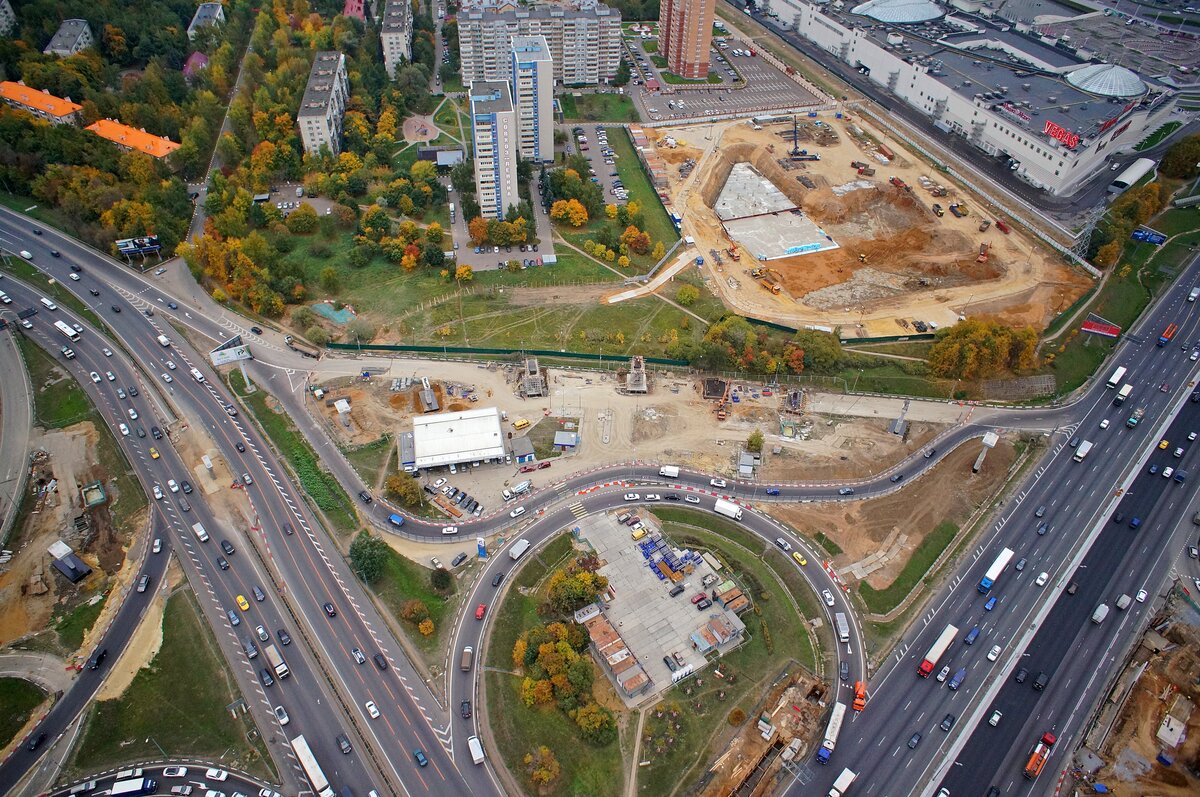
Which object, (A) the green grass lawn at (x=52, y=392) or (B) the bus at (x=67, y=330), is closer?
(A) the green grass lawn at (x=52, y=392)

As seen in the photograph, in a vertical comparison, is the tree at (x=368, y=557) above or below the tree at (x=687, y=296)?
below

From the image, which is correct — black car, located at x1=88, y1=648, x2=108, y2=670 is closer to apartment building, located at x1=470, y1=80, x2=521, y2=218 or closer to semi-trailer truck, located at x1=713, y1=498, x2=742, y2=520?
semi-trailer truck, located at x1=713, y1=498, x2=742, y2=520

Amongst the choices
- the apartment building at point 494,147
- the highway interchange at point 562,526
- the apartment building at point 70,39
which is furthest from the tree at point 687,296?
the apartment building at point 70,39

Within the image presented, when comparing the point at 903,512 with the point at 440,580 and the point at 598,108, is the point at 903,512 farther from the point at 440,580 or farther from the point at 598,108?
the point at 598,108

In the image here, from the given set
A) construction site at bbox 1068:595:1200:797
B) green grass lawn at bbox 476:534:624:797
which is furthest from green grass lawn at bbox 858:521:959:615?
green grass lawn at bbox 476:534:624:797

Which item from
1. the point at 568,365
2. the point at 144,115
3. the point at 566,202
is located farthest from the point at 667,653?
the point at 144,115

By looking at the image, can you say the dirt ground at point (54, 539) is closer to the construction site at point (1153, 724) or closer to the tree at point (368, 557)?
the tree at point (368, 557)

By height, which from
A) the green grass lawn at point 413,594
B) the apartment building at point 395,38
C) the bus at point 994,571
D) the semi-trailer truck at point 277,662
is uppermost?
the apartment building at point 395,38

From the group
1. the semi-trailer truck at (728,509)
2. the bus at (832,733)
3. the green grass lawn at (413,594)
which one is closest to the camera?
the bus at (832,733)

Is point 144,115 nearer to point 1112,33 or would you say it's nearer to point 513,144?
point 513,144
